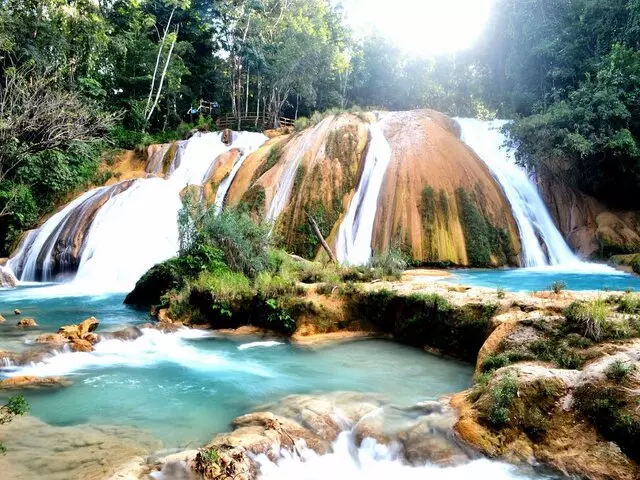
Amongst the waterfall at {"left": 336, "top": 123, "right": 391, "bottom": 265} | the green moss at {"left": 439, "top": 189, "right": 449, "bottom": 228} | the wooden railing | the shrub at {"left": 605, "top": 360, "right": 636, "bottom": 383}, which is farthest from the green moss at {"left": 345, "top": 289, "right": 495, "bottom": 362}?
the wooden railing

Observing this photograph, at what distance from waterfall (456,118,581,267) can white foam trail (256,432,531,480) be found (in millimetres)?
16422

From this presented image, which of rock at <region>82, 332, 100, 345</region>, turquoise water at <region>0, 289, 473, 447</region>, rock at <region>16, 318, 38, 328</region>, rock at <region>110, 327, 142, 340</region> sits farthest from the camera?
rock at <region>16, 318, 38, 328</region>

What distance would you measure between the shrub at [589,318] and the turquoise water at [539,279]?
6820mm

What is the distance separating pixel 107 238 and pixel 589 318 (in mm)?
18822

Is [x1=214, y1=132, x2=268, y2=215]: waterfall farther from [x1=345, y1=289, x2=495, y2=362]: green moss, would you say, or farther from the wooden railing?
[x1=345, y1=289, x2=495, y2=362]: green moss

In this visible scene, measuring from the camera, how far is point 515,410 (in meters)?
5.55

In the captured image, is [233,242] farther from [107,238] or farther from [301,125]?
[301,125]

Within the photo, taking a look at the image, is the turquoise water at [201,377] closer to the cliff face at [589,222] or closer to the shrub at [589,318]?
the shrub at [589,318]

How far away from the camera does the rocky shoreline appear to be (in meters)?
4.94

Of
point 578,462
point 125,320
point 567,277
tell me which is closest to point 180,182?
point 125,320

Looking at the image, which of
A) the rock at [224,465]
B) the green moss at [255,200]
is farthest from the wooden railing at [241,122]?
the rock at [224,465]

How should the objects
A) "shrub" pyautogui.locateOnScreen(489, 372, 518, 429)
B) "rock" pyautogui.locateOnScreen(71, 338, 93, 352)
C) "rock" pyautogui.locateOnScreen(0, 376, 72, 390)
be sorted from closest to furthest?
"shrub" pyautogui.locateOnScreen(489, 372, 518, 429) < "rock" pyautogui.locateOnScreen(0, 376, 72, 390) < "rock" pyautogui.locateOnScreen(71, 338, 93, 352)

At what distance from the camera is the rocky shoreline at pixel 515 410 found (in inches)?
194

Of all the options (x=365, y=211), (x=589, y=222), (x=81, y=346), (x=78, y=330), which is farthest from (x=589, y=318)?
(x=589, y=222)
